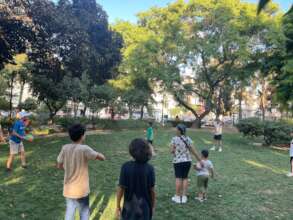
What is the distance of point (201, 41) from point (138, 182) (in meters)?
22.3

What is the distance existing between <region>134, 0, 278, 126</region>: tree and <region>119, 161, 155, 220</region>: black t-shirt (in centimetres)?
2115

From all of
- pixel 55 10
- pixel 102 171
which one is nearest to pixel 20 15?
pixel 55 10

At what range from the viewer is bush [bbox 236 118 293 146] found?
48.8 feet

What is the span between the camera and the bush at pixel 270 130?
14.9 m

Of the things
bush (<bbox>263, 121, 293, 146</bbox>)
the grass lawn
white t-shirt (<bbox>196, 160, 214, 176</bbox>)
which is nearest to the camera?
the grass lawn

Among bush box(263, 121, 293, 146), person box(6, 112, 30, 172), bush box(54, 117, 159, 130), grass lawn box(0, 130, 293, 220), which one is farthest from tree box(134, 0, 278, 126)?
person box(6, 112, 30, 172)

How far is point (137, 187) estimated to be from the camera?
8.95 feet

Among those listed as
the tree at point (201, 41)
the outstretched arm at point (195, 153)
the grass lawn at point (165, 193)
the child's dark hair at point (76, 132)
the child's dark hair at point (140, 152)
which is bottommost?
the grass lawn at point (165, 193)

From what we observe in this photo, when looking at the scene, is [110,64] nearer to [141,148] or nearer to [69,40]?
[69,40]

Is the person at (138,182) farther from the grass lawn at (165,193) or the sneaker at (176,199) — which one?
the sneaker at (176,199)

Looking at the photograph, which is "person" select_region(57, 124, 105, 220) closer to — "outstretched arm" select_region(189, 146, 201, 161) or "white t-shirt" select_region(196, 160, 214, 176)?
"outstretched arm" select_region(189, 146, 201, 161)

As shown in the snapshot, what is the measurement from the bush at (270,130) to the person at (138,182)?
13854 millimetres

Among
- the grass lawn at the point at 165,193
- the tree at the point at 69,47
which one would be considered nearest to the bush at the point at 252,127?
the grass lawn at the point at 165,193

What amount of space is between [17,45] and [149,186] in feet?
37.9
